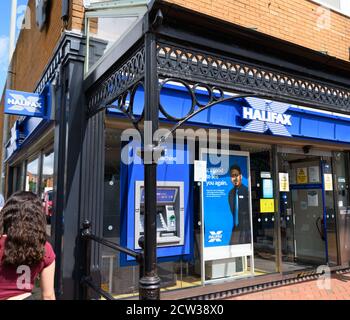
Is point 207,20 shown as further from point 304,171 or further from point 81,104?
point 304,171

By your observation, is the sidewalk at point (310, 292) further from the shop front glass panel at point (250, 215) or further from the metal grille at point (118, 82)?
the metal grille at point (118, 82)

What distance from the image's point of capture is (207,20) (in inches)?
119

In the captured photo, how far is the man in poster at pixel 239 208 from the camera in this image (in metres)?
6.30

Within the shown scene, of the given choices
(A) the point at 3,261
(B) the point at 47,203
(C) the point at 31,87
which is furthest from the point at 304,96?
(C) the point at 31,87

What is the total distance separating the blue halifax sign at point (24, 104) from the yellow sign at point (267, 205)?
416 centimetres

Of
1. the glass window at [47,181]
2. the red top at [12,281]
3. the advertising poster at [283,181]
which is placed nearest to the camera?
the red top at [12,281]

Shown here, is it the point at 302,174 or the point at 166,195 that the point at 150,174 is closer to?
the point at 166,195

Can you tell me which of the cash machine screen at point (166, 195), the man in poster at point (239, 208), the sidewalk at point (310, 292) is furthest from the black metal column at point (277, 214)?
the cash machine screen at point (166, 195)

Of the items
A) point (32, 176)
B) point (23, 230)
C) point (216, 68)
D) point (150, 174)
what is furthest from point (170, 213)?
point (32, 176)

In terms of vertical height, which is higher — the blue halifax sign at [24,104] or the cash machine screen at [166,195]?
the blue halifax sign at [24,104]

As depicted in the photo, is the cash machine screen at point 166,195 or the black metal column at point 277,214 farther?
the black metal column at point 277,214

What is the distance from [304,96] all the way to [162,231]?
2936 millimetres

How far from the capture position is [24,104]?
17.6 feet
